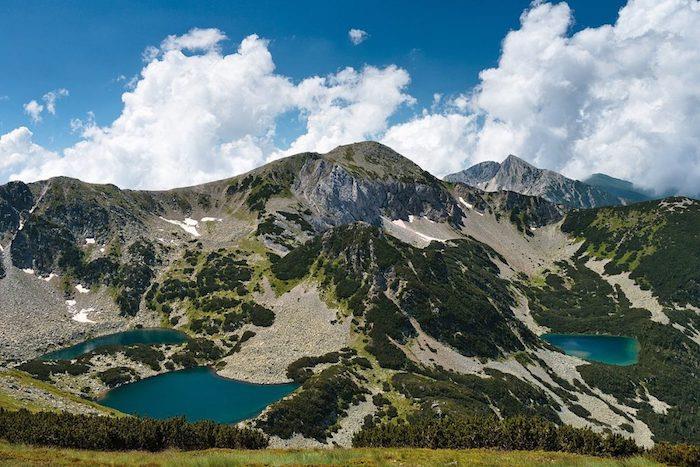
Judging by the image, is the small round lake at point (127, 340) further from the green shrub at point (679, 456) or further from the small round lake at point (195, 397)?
the green shrub at point (679, 456)

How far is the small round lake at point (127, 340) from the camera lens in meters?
124

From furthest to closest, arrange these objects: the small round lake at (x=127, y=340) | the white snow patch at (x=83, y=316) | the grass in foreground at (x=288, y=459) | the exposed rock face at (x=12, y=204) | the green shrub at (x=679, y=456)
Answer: the exposed rock face at (x=12, y=204) → the white snow patch at (x=83, y=316) → the small round lake at (x=127, y=340) → the green shrub at (x=679, y=456) → the grass in foreground at (x=288, y=459)

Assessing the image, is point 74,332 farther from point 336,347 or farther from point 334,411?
point 334,411

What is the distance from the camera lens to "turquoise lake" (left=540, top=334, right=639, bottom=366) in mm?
156050

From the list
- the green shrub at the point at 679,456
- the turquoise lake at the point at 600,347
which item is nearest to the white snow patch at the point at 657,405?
the turquoise lake at the point at 600,347

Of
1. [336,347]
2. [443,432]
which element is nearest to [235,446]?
[443,432]

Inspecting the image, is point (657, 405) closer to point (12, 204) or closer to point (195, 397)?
point (195, 397)

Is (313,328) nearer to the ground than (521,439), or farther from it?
farther from it

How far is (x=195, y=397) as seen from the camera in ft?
294

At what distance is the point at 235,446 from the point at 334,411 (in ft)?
150

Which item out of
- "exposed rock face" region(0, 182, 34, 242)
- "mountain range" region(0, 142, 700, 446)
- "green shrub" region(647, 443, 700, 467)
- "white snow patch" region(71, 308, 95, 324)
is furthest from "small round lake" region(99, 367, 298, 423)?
"exposed rock face" region(0, 182, 34, 242)

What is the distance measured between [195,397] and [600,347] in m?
148

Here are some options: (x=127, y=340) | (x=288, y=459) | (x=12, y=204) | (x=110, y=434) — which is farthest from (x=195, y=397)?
(x=12, y=204)

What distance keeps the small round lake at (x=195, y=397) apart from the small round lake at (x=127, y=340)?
94.1 ft
